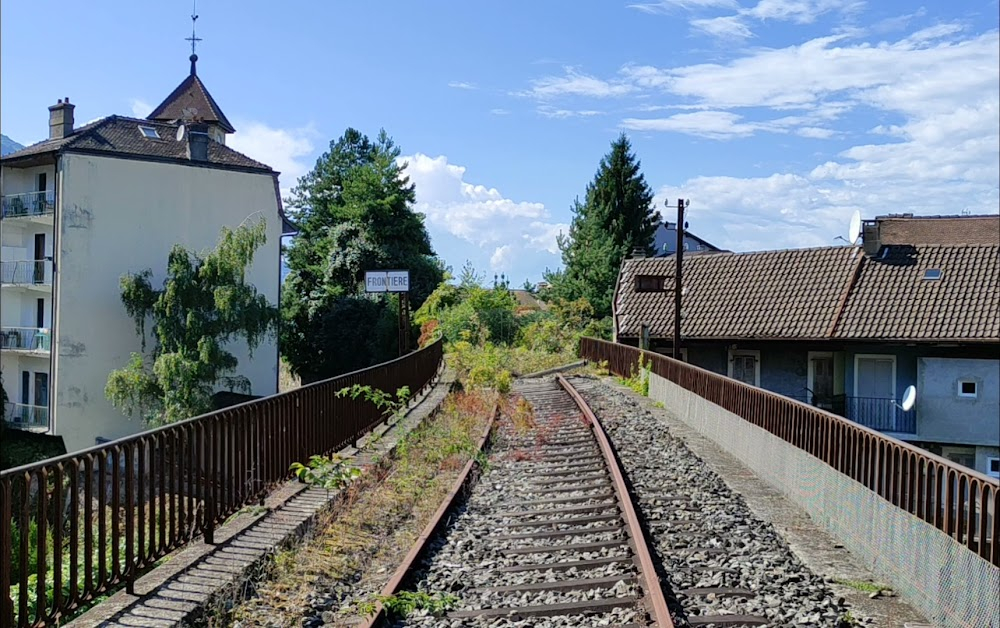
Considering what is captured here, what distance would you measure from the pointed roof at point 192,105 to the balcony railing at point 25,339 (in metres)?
17.9

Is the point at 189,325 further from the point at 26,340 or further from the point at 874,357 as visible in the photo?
the point at 874,357

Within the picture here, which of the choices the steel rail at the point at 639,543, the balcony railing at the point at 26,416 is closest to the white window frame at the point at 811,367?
the steel rail at the point at 639,543

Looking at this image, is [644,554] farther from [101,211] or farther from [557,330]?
[101,211]

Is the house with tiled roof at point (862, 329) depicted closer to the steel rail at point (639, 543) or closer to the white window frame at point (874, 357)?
the white window frame at point (874, 357)

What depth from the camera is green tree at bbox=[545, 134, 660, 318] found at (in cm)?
4919

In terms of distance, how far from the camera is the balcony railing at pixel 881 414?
26641 millimetres

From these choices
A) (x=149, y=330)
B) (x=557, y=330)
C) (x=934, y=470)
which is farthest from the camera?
(x=557, y=330)

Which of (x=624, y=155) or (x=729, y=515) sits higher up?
(x=624, y=155)

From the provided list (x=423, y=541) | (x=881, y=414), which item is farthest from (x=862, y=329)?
(x=423, y=541)

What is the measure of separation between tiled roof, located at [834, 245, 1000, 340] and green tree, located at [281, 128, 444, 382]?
2395 centimetres

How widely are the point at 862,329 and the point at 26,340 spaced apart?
33.6 meters

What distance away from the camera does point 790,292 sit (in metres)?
30.7

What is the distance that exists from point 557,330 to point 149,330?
16736mm

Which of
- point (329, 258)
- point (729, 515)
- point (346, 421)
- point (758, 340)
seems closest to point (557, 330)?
point (758, 340)
